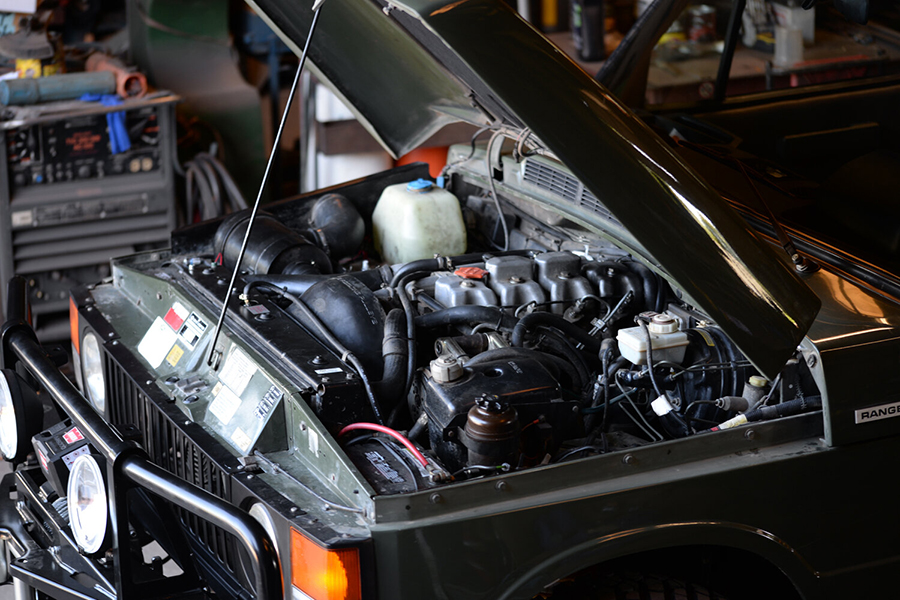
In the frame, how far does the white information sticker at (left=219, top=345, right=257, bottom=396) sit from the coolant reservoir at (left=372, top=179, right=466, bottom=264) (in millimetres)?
814

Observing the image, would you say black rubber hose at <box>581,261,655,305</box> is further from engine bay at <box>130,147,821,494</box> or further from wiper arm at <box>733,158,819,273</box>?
wiper arm at <box>733,158,819,273</box>

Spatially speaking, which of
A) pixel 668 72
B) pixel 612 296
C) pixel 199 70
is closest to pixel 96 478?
pixel 612 296

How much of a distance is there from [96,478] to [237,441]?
0.29 metres

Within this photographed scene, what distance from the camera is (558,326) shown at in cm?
220

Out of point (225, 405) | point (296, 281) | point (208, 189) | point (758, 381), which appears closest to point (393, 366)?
point (225, 405)

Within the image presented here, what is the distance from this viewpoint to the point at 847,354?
5.91ft

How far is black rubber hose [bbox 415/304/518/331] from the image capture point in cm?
224

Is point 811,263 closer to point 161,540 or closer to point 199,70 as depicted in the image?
point 161,540

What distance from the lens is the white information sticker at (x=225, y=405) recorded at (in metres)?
2.08

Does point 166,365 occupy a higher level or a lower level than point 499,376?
lower

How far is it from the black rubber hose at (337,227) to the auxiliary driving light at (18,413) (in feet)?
3.17

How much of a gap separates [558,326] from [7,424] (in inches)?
52.4

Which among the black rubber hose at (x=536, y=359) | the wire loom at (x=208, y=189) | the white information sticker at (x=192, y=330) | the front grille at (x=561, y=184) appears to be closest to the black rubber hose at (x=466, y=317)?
the black rubber hose at (x=536, y=359)

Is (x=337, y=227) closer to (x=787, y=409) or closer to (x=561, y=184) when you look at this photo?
(x=561, y=184)
